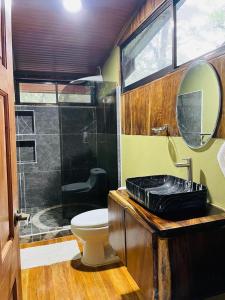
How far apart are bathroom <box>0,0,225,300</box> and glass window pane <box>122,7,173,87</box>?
0.6 inches

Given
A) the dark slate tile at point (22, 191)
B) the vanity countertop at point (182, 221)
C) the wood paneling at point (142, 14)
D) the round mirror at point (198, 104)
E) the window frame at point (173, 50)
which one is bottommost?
the dark slate tile at point (22, 191)

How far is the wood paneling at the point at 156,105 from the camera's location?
1.40 meters

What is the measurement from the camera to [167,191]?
5.48 feet

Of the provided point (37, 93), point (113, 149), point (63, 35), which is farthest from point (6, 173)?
point (37, 93)

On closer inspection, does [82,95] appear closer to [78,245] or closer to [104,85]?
[104,85]

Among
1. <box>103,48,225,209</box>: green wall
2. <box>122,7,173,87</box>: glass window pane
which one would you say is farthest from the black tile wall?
<box>122,7,173,87</box>: glass window pane

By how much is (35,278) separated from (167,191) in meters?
1.45

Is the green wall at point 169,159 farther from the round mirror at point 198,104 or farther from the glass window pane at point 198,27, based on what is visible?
the glass window pane at point 198,27

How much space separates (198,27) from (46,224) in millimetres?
2849

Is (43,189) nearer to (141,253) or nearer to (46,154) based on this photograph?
(46,154)

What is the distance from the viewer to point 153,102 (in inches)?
83.9

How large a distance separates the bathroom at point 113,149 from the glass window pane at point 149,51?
0.05 ft

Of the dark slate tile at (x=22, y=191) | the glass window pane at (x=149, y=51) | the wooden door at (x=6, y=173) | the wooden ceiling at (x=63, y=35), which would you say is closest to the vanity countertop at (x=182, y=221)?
the wooden door at (x=6, y=173)

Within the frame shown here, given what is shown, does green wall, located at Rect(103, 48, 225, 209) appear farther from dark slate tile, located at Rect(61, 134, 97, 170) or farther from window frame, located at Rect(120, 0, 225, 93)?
dark slate tile, located at Rect(61, 134, 97, 170)
